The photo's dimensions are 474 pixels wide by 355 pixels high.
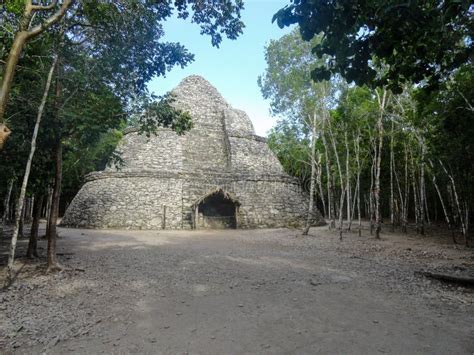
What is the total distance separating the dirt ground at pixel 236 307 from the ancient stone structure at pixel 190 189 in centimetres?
911

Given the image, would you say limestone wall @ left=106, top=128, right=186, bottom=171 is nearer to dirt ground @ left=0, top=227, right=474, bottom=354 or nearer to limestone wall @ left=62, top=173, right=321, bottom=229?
limestone wall @ left=62, top=173, right=321, bottom=229

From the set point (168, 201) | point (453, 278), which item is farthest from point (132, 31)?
point (168, 201)

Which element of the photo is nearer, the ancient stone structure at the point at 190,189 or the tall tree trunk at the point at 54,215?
the tall tree trunk at the point at 54,215

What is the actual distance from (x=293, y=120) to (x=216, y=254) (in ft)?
34.2

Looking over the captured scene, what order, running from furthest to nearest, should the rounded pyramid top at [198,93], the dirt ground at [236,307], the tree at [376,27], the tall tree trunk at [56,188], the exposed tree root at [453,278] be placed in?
the rounded pyramid top at [198,93] < the tall tree trunk at [56,188] < the exposed tree root at [453,278] < the dirt ground at [236,307] < the tree at [376,27]

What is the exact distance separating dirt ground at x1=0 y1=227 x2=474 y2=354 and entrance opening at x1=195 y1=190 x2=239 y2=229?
9.47 metres

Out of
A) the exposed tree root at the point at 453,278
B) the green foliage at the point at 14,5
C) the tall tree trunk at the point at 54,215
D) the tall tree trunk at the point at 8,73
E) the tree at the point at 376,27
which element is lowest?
the exposed tree root at the point at 453,278

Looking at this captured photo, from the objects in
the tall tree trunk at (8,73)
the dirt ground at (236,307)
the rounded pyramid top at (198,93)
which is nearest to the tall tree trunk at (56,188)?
the dirt ground at (236,307)

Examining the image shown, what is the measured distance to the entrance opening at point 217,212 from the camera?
59.5 feet

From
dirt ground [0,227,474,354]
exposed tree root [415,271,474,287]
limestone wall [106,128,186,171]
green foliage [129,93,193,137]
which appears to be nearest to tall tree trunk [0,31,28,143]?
dirt ground [0,227,474,354]

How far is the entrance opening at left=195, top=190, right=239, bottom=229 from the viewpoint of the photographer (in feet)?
59.5

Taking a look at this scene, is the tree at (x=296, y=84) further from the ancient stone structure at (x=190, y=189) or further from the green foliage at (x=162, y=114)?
the green foliage at (x=162, y=114)

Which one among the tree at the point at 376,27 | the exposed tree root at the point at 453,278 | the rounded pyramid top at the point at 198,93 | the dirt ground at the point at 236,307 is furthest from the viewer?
the rounded pyramid top at the point at 198,93

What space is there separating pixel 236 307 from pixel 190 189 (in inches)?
562
